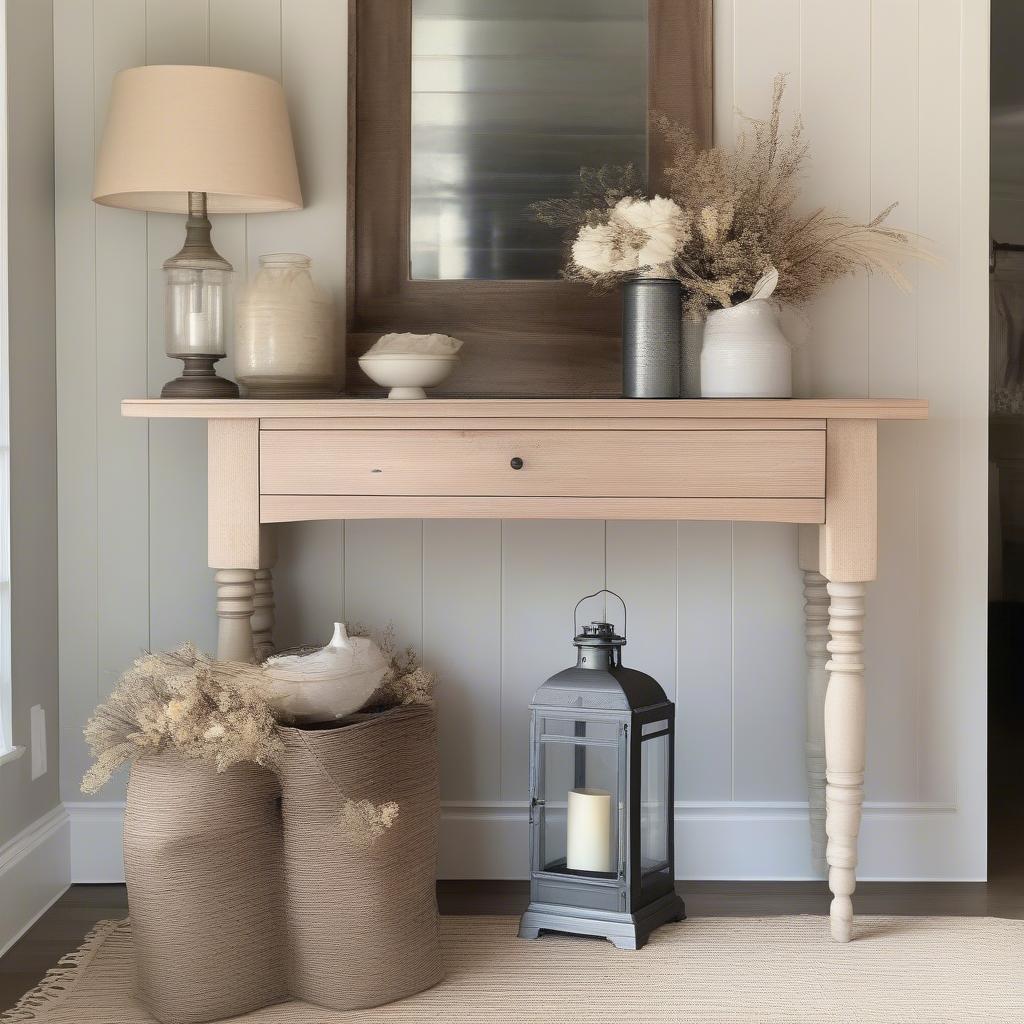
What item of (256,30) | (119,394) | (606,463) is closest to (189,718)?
(606,463)

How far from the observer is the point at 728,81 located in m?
2.37

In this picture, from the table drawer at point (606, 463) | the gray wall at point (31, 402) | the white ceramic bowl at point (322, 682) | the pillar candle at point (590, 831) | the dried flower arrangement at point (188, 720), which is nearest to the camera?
the dried flower arrangement at point (188, 720)

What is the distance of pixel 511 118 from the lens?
2369 millimetres

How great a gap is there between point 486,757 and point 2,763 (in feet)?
2.99

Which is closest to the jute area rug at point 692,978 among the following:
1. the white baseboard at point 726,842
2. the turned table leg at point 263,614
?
the white baseboard at point 726,842

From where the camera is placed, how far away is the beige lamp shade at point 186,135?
6.86 ft

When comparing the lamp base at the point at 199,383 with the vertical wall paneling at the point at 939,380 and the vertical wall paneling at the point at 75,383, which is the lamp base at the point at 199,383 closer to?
the vertical wall paneling at the point at 75,383

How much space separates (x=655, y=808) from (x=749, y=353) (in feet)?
2.72

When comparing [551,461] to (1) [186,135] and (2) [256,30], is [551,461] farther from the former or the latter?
(2) [256,30]

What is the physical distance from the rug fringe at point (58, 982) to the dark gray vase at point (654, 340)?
1331mm

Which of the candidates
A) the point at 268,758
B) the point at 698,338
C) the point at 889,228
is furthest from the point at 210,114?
the point at 889,228

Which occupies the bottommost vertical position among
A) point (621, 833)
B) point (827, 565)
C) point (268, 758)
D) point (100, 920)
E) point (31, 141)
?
point (100, 920)

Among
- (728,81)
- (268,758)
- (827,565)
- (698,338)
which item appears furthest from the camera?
(728,81)

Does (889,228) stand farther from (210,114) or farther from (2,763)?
(2,763)
